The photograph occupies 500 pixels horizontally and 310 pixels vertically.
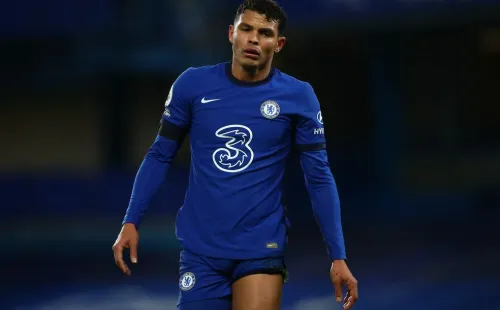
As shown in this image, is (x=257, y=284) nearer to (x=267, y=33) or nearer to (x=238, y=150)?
(x=238, y=150)

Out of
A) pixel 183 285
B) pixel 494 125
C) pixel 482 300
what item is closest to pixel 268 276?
pixel 183 285

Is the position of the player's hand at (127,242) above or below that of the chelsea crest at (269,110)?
below

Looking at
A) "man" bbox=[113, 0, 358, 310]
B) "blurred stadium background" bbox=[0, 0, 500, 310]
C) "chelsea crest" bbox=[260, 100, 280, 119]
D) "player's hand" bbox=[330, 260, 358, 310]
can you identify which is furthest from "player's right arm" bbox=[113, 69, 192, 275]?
"blurred stadium background" bbox=[0, 0, 500, 310]

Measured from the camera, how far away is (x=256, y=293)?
13.4ft

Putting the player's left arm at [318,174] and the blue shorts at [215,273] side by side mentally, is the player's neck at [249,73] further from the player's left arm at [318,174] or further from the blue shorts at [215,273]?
the blue shorts at [215,273]

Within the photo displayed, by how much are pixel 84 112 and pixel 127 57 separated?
4196 mm

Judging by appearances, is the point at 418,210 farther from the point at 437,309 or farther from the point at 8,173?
the point at 437,309

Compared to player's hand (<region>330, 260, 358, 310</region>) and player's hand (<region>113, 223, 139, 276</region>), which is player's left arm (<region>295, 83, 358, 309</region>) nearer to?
player's hand (<region>330, 260, 358, 310</region>)

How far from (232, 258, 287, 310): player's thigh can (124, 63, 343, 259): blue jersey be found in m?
0.04

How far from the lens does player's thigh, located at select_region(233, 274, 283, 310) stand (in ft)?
13.4

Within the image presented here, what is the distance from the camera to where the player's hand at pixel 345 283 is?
4.09 m

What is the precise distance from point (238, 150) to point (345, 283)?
714mm

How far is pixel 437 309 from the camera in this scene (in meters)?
8.71

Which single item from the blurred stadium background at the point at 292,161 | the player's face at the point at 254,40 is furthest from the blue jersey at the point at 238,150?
the blurred stadium background at the point at 292,161
